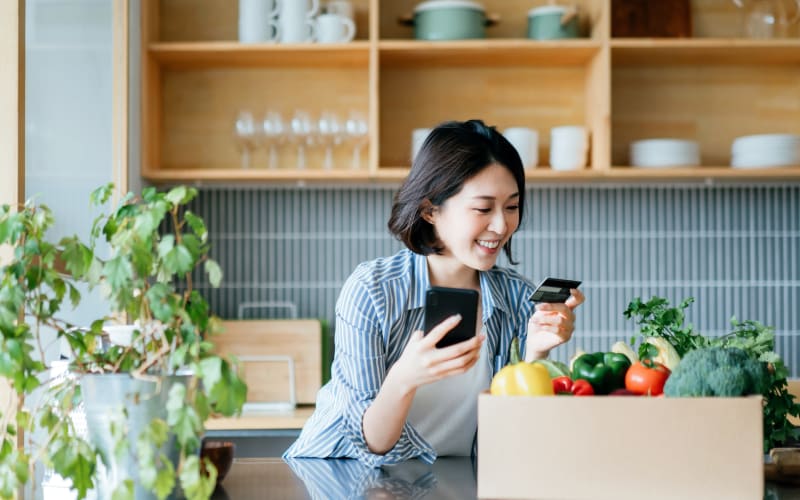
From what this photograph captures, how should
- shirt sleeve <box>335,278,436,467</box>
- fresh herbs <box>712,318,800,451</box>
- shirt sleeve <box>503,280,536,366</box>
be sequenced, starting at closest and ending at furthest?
1. fresh herbs <box>712,318,800,451</box>
2. shirt sleeve <box>335,278,436,467</box>
3. shirt sleeve <box>503,280,536,366</box>

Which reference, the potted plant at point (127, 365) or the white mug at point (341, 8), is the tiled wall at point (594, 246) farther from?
the potted plant at point (127, 365)

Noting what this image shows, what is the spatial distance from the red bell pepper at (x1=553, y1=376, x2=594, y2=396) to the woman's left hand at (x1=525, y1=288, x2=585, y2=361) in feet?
1.29

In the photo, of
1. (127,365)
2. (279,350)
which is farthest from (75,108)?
(127,365)

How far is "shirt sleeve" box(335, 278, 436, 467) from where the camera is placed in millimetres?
1662

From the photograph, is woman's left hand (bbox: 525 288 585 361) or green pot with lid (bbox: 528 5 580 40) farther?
green pot with lid (bbox: 528 5 580 40)

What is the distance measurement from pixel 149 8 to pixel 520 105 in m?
1.37

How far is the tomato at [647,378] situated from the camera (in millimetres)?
1329

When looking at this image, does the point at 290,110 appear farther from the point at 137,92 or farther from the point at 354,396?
the point at 354,396

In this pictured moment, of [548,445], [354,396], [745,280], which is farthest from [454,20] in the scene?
[548,445]

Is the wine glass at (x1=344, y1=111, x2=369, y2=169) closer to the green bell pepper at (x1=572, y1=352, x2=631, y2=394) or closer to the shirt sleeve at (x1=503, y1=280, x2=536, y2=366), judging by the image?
the shirt sleeve at (x1=503, y1=280, x2=536, y2=366)

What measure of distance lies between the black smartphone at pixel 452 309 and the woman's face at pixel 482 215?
0.38 meters

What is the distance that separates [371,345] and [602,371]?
486mm

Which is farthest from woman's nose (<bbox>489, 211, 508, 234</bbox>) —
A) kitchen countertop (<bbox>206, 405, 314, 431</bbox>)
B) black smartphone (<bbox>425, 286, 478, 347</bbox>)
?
kitchen countertop (<bbox>206, 405, 314, 431</bbox>)

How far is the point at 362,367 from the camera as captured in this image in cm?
170
